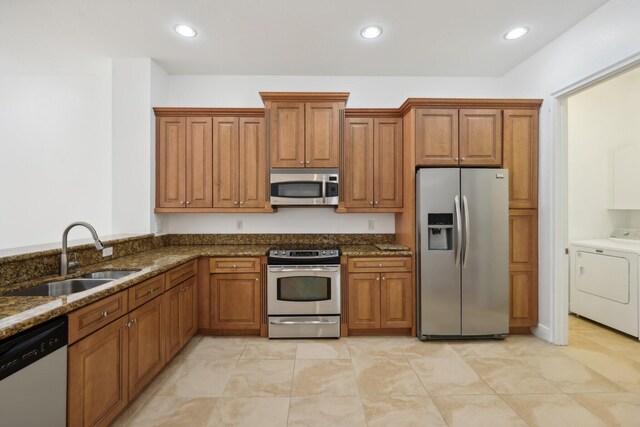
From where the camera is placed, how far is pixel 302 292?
3.07 metres

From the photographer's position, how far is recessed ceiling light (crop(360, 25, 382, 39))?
2718 mm

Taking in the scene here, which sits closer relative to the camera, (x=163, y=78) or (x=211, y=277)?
(x=211, y=277)

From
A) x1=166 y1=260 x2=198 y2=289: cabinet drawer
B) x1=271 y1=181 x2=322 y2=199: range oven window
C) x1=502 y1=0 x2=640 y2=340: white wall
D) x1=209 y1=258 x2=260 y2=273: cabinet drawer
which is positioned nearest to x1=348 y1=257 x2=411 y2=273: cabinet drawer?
x1=271 y1=181 x2=322 y2=199: range oven window

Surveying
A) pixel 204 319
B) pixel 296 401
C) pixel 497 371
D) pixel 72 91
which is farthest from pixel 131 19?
pixel 497 371

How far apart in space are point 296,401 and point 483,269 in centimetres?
215

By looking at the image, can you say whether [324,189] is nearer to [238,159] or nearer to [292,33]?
[238,159]

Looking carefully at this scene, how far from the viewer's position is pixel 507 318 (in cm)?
296

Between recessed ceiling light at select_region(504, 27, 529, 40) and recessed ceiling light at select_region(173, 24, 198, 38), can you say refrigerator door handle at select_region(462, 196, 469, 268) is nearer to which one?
recessed ceiling light at select_region(504, 27, 529, 40)

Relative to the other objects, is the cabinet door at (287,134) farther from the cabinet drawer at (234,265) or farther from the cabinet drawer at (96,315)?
the cabinet drawer at (96,315)

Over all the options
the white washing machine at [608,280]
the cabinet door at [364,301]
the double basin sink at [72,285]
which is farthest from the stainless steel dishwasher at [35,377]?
the white washing machine at [608,280]

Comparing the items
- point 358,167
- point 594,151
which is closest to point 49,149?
point 358,167

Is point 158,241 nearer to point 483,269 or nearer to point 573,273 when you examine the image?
point 483,269

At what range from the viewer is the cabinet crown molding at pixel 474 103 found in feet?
9.93

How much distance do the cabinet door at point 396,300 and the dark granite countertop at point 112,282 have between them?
0.87 ft
